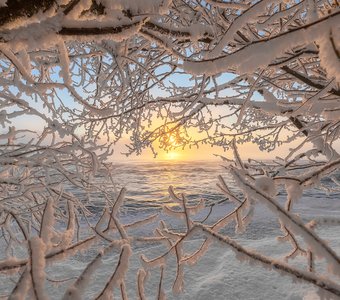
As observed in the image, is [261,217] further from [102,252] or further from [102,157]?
[102,252]

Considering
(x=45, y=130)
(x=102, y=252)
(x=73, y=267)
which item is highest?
(x=45, y=130)

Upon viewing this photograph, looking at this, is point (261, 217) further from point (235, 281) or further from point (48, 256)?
point (48, 256)

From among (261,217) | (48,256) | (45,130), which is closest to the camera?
(48,256)

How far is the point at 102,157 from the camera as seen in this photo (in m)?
3.08

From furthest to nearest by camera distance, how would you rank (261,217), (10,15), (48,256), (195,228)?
(261,217), (195,228), (48,256), (10,15)

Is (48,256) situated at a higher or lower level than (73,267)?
higher

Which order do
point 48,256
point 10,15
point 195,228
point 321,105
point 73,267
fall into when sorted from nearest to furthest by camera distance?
point 10,15 < point 48,256 < point 195,228 < point 321,105 < point 73,267

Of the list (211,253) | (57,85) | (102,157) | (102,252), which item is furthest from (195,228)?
(211,253)

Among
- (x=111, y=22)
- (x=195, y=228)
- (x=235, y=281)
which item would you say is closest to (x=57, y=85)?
(x=111, y=22)

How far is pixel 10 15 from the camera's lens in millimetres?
538

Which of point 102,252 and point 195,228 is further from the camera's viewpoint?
point 195,228

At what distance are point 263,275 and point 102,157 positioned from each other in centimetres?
367

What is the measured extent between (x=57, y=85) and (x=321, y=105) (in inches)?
41.7

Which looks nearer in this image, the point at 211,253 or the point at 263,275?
the point at 263,275
